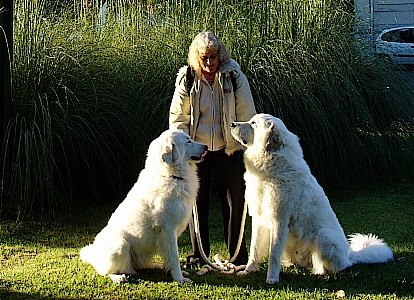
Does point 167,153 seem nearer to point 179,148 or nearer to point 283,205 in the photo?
point 179,148

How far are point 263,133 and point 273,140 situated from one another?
0.09 meters

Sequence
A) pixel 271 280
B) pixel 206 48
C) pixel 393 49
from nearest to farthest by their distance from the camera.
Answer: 1. pixel 271 280
2. pixel 206 48
3. pixel 393 49

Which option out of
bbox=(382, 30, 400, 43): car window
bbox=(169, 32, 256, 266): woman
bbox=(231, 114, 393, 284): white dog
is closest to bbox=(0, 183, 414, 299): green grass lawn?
bbox=(231, 114, 393, 284): white dog

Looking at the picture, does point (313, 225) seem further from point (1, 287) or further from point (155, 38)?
point (155, 38)

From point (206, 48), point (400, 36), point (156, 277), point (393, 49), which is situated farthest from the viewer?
point (400, 36)

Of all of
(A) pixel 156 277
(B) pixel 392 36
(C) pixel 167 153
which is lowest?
(A) pixel 156 277

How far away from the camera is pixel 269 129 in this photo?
4.78 m

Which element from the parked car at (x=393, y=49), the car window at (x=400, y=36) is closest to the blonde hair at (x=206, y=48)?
the parked car at (x=393, y=49)

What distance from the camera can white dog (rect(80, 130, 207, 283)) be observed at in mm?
4691

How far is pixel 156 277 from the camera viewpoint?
496 cm

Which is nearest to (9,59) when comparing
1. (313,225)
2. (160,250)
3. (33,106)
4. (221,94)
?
(33,106)

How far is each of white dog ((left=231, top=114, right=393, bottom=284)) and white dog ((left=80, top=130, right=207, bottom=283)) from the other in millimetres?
444

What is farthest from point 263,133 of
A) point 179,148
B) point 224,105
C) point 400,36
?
point 400,36

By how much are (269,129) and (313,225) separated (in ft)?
2.77
